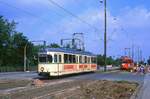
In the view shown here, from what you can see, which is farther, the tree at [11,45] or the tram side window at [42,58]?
the tree at [11,45]

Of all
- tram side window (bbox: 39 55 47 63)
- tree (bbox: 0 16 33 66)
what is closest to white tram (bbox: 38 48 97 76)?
tram side window (bbox: 39 55 47 63)

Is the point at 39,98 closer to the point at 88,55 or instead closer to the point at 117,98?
the point at 117,98

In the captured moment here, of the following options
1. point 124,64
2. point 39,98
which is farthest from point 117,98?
point 124,64

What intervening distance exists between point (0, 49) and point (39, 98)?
89.0 meters

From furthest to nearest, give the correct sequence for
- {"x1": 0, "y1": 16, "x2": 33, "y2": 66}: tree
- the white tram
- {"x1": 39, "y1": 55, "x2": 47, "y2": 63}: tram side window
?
{"x1": 0, "y1": 16, "x2": 33, "y2": 66}: tree, {"x1": 39, "y1": 55, "x2": 47, "y2": 63}: tram side window, the white tram

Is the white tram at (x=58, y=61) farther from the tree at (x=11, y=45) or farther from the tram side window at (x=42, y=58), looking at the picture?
the tree at (x=11, y=45)

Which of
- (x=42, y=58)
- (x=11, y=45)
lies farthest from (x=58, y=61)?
(x=11, y=45)

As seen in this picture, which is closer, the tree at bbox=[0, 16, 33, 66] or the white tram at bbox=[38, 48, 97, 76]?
the white tram at bbox=[38, 48, 97, 76]

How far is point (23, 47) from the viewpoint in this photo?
380 feet

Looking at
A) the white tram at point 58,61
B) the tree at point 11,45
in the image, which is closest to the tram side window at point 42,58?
the white tram at point 58,61

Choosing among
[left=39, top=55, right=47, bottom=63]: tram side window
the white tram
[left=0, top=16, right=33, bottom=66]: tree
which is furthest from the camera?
[left=0, top=16, right=33, bottom=66]: tree

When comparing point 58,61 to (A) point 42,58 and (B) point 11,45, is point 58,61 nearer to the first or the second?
(A) point 42,58

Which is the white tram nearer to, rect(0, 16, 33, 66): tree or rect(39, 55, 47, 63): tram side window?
rect(39, 55, 47, 63): tram side window

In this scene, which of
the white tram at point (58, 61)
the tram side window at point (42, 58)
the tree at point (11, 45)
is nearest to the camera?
the white tram at point (58, 61)
